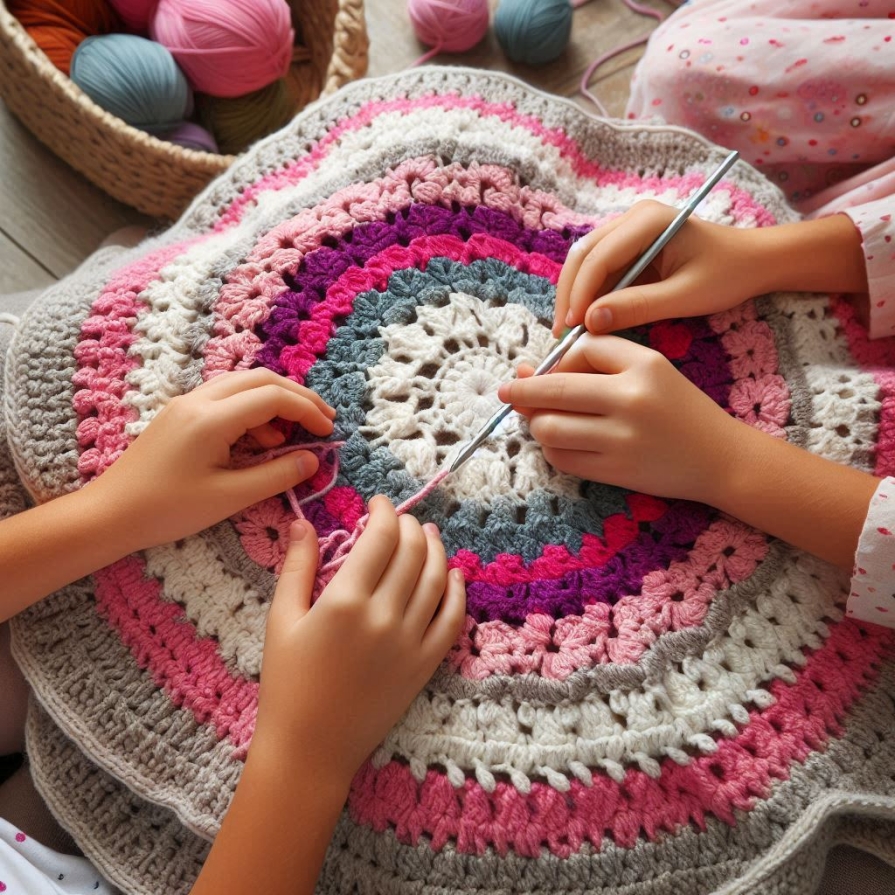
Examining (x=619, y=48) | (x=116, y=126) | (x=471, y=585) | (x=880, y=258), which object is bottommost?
(x=471, y=585)

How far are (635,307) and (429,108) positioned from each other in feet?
0.98

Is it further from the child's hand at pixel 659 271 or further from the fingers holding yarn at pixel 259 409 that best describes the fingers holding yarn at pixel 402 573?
the child's hand at pixel 659 271

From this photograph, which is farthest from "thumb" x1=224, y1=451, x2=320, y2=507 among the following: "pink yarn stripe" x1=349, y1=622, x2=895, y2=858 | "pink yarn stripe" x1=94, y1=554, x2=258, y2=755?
"pink yarn stripe" x1=349, y1=622, x2=895, y2=858

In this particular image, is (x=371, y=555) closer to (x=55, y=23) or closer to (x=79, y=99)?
(x=79, y=99)

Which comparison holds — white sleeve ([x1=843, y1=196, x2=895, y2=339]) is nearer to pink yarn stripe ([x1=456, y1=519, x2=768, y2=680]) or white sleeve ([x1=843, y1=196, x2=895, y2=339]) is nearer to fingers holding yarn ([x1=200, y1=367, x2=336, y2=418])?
pink yarn stripe ([x1=456, y1=519, x2=768, y2=680])

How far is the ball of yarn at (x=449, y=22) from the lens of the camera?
1023 millimetres

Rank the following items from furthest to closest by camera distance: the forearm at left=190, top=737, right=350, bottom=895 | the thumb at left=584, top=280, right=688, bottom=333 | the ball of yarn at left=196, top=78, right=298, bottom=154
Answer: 1. the ball of yarn at left=196, top=78, right=298, bottom=154
2. the thumb at left=584, top=280, right=688, bottom=333
3. the forearm at left=190, top=737, right=350, bottom=895

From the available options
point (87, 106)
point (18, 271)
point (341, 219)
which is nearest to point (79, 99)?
point (87, 106)

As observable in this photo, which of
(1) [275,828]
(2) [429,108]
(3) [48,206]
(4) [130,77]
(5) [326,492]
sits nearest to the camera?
(1) [275,828]

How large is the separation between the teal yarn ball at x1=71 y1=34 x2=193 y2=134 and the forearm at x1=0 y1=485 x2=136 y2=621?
524mm

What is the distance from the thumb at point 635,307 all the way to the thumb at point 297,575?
29 centimetres

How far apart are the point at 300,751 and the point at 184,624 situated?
15 centimetres

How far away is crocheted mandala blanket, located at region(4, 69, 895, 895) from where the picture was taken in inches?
23.8

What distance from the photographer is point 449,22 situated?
3.40 feet
